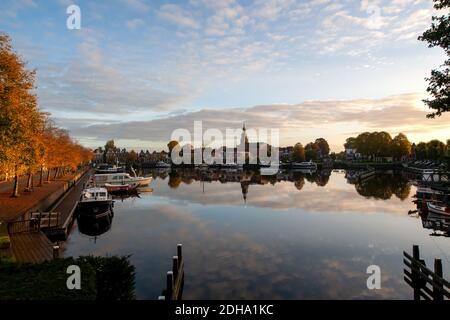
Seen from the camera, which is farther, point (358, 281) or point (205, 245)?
point (205, 245)

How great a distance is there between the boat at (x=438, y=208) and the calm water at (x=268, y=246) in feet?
6.59

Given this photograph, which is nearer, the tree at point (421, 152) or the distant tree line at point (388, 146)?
the distant tree line at point (388, 146)

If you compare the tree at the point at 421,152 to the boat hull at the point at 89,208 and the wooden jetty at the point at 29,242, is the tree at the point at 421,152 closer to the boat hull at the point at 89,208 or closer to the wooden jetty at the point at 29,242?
the boat hull at the point at 89,208

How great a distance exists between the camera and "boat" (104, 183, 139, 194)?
2454 inches

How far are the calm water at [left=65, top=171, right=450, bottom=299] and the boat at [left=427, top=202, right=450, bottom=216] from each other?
2.01 metres

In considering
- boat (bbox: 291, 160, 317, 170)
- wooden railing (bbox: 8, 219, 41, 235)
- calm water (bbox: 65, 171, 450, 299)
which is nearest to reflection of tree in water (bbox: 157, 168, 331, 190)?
calm water (bbox: 65, 171, 450, 299)

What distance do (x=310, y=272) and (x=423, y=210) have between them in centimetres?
2988

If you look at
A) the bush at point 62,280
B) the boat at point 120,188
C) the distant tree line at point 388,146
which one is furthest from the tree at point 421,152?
the bush at point 62,280

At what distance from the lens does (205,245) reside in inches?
1081

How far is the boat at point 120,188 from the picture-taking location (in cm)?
6234

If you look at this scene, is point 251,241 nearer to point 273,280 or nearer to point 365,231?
point 273,280

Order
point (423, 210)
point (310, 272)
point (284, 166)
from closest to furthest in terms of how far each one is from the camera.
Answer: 1. point (310, 272)
2. point (423, 210)
3. point (284, 166)
